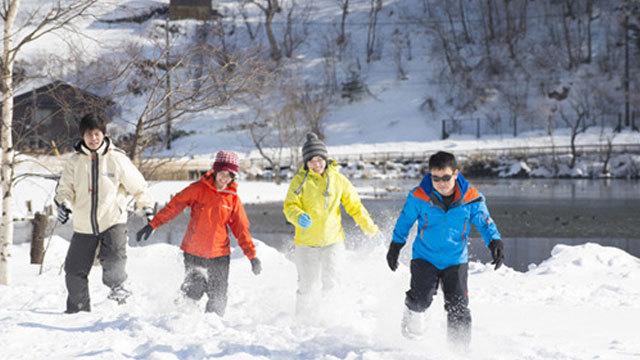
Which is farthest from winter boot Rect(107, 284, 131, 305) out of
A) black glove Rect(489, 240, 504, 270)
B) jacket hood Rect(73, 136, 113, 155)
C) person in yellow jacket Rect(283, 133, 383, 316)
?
black glove Rect(489, 240, 504, 270)

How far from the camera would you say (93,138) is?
196 inches

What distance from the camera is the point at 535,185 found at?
3356cm

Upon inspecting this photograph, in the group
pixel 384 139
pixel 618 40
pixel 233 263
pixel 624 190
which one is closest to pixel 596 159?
pixel 624 190

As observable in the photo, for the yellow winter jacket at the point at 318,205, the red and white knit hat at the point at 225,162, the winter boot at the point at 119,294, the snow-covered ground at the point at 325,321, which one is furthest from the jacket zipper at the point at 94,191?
the yellow winter jacket at the point at 318,205

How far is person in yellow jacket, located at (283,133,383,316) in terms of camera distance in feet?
17.6

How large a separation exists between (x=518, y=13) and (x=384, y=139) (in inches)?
902

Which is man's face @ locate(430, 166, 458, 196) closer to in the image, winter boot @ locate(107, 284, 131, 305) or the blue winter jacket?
the blue winter jacket

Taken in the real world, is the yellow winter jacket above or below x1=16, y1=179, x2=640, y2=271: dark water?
above

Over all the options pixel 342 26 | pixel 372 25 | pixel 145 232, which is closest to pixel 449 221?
pixel 145 232

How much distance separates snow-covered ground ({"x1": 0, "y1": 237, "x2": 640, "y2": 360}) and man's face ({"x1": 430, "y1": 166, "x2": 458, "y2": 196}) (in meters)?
1.09

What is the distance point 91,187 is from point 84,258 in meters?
0.58

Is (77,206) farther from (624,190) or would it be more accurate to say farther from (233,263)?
(624,190)

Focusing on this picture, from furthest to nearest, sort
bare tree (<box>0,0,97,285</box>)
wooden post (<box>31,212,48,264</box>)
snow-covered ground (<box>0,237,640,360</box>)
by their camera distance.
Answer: wooden post (<box>31,212,48,264</box>) < bare tree (<box>0,0,97,285</box>) < snow-covered ground (<box>0,237,640,360</box>)

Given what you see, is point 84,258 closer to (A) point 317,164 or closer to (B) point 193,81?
(A) point 317,164
